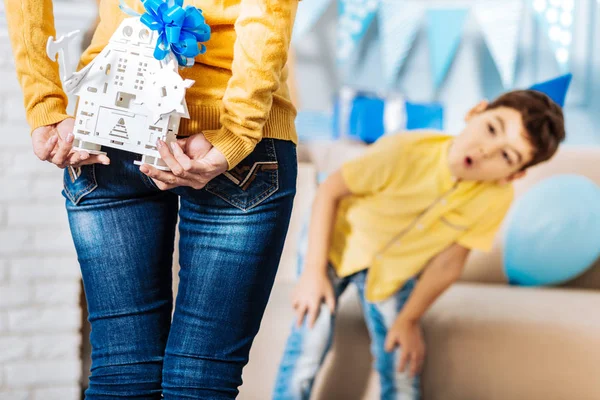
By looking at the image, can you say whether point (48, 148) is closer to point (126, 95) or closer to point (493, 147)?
point (126, 95)

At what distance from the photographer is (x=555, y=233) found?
1807 mm

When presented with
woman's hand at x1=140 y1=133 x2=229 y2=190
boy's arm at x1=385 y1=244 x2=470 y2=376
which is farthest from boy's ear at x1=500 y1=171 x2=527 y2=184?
woman's hand at x1=140 y1=133 x2=229 y2=190

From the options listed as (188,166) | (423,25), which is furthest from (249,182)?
(423,25)

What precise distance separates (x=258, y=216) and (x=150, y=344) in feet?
0.62

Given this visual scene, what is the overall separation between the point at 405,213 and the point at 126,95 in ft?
3.07

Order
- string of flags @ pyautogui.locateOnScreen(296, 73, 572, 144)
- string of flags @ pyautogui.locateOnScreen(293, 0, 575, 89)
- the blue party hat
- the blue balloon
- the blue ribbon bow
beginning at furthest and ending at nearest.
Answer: string of flags @ pyautogui.locateOnScreen(293, 0, 575, 89)
string of flags @ pyautogui.locateOnScreen(296, 73, 572, 144)
the blue balloon
the blue party hat
the blue ribbon bow

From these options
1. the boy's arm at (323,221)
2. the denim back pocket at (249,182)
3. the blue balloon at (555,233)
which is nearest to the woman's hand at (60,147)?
the denim back pocket at (249,182)

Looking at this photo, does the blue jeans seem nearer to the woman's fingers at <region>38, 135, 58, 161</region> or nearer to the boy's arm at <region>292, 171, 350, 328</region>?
the woman's fingers at <region>38, 135, 58, 161</region>

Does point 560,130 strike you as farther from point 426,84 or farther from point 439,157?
point 426,84

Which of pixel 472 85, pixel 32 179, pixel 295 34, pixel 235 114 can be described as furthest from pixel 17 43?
pixel 472 85

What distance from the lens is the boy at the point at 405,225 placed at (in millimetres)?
1404

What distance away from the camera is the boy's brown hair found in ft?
4.51

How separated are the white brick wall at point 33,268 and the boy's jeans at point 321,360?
0.56m

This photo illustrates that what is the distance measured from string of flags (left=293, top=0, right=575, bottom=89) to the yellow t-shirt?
1.53 metres
